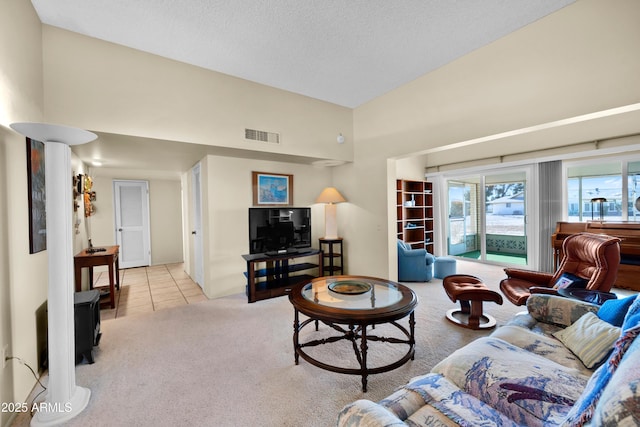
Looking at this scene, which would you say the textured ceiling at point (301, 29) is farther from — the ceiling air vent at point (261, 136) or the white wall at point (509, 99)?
the ceiling air vent at point (261, 136)

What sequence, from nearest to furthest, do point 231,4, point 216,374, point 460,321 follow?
1. point 216,374
2. point 231,4
3. point 460,321

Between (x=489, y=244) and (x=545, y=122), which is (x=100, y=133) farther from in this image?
(x=489, y=244)

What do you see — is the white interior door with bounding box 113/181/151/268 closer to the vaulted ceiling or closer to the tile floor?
the tile floor

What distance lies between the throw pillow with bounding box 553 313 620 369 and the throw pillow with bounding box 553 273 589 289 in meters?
1.01

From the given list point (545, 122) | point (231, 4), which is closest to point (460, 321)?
point (545, 122)

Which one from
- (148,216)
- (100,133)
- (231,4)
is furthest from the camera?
(148,216)

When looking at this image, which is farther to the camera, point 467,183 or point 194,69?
point 467,183

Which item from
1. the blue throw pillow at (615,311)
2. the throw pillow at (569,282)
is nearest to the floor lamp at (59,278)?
the blue throw pillow at (615,311)

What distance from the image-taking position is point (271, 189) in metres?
4.36

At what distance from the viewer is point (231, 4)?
88.6 inches

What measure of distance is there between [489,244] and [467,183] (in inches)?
62.8

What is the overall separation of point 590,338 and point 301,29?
3.20m

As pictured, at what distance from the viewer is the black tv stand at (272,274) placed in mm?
3696

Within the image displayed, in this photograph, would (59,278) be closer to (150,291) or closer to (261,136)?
(261,136)
